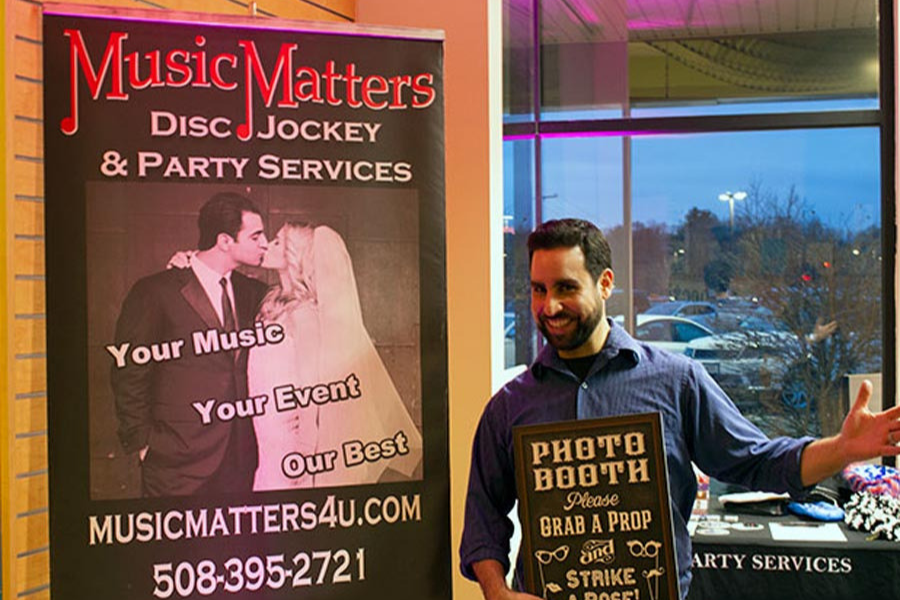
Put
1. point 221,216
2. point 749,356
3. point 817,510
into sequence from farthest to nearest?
point 749,356, point 817,510, point 221,216

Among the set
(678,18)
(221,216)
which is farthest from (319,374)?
(678,18)

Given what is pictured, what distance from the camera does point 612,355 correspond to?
2.28 m

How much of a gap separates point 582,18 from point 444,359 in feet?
12.5

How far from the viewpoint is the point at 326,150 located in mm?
2365

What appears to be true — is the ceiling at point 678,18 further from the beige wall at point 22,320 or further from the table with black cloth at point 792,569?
the beige wall at point 22,320

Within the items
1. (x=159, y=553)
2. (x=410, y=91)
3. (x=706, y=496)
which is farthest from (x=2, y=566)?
(x=706, y=496)

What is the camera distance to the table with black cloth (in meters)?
3.70

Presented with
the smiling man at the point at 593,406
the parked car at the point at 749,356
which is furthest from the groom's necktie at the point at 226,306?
Result: the parked car at the point at 749,356

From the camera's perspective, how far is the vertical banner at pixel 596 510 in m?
2.14

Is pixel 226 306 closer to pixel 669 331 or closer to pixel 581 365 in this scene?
pixel 581 365

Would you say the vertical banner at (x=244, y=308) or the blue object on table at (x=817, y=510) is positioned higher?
the vertical banner at (x=244, y=308)

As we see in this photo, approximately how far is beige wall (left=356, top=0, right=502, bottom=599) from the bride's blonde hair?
1.42 m

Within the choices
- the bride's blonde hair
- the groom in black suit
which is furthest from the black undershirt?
the groom in black suit

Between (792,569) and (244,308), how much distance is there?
103 inches
